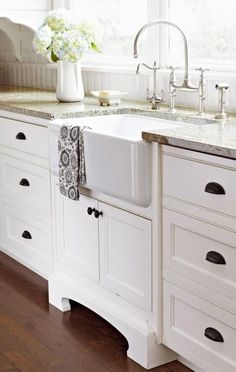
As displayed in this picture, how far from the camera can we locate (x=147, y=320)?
255 centimetres

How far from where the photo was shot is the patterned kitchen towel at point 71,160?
107 inches

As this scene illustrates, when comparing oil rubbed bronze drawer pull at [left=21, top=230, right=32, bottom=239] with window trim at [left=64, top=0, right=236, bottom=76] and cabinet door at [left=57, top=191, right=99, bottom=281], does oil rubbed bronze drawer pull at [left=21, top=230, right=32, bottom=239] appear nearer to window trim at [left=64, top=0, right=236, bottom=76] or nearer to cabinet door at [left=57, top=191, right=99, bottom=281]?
cabinet door at [left=57, top=191, right=99, bottom=281]

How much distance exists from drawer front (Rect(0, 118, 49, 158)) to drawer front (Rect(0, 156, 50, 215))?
8cm

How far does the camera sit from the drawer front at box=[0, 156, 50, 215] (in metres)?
3.25

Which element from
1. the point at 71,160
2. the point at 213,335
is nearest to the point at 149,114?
the point at 71,160

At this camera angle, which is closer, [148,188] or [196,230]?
[196,230]

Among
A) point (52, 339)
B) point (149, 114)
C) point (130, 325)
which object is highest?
point (149, 114)

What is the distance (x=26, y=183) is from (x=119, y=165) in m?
1.06

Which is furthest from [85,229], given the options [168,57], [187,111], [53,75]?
[53,75]

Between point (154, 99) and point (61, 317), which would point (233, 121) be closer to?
point (154, 99)

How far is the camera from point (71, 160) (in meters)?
2.77

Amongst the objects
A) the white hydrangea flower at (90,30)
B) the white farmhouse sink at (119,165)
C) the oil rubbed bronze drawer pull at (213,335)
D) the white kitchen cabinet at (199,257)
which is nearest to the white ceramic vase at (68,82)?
the white hydrangea flower at (90,30)

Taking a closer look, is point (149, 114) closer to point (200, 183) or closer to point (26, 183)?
point (26, 183)

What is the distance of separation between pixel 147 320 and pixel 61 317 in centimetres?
60
